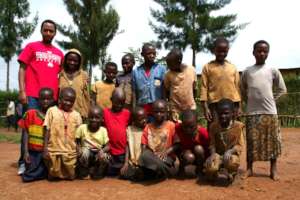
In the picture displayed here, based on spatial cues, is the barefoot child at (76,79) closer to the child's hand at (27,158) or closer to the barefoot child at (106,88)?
the barefoot child at (106,88)

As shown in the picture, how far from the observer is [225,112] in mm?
4594

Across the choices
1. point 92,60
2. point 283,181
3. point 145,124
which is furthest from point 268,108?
point 92,60

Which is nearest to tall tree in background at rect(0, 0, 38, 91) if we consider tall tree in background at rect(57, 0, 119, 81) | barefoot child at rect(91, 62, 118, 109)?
tall tree in background at rect(57, 0, 119, 81)

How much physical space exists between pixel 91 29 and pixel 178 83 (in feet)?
45.8

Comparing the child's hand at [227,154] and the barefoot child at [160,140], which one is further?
the barefoot child at [160,140]

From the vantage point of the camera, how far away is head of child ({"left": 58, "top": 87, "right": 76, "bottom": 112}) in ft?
16.0

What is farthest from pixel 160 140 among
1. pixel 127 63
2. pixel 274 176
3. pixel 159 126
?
pixel 274 176

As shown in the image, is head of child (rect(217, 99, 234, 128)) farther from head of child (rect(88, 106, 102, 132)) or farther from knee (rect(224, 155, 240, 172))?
head of child (rect(88, 106, 102, 132))

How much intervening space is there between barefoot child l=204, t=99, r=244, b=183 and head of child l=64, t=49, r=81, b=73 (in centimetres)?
196

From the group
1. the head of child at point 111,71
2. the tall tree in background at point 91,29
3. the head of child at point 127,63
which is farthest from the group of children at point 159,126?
the tall tree in background at point 91,29

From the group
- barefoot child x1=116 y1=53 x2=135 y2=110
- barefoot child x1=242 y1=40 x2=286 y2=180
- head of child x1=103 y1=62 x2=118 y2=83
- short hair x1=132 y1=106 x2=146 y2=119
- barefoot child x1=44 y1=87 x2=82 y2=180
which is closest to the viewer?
barefoot child x1=44 y1=87 x2=82 y2=180

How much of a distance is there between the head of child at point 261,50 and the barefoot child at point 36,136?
2.65 m

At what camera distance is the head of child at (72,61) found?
519 cm

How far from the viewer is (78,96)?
530 cm
